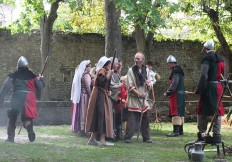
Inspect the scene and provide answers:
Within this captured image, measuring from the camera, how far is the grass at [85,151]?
25.6ft

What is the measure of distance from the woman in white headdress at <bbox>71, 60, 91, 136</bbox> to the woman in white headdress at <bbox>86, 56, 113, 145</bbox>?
147 centimetres

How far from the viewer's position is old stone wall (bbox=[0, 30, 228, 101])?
74.4 feet

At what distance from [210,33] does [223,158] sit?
16.9 m

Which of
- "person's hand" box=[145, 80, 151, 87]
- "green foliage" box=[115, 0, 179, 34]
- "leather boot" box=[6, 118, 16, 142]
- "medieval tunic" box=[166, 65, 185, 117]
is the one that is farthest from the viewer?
"medieval tunic" box=[166, 65, 185, 117]

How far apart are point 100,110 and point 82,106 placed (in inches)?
72.5

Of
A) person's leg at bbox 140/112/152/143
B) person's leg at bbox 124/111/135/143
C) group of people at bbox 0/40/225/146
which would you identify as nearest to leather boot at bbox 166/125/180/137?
group of people at bbox 0/40/225/146

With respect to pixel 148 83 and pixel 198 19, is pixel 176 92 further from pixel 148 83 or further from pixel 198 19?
pixel 198 19

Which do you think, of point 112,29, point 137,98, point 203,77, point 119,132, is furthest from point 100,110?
point 112,29

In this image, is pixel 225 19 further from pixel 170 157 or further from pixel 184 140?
pixel 170 157

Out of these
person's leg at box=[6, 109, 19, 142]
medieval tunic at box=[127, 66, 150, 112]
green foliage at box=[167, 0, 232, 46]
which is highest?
green foliage at box=[167, 0, 232, 46]

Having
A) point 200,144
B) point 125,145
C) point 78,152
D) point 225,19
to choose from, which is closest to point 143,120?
point 125,145

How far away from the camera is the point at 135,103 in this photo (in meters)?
10.5

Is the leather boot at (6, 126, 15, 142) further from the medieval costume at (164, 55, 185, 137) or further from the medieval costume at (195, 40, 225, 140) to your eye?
the medieval costume at (164, 55, 185, 137)

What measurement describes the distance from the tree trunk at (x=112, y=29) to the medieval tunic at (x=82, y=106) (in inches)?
102
